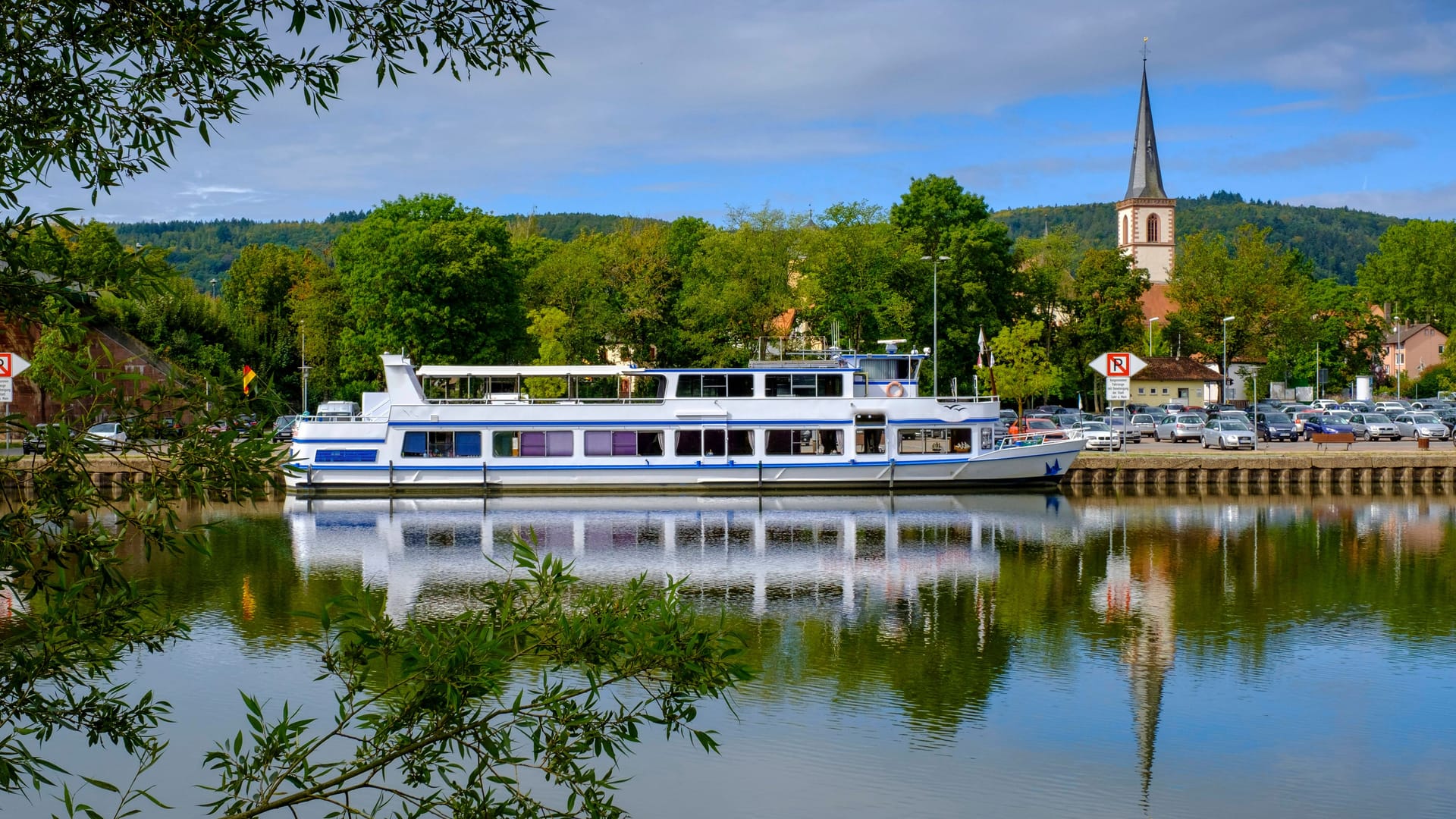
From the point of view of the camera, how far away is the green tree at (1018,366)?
201 ft

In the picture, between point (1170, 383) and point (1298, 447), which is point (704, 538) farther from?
point (1170, 383)

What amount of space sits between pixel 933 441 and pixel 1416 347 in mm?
95258

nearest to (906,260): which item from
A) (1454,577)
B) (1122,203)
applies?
(1454,577)

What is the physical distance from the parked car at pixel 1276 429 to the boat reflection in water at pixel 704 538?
67.0ft

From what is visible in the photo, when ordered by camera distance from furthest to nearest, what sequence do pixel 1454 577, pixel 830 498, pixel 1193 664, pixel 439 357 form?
pixel 439 357 < pixel 830 498 < pixel 1454 577 < pixel 1193 664

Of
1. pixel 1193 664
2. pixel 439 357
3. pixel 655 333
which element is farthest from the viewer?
pixel 655 333

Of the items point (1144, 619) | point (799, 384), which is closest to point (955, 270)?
point (799, 384)

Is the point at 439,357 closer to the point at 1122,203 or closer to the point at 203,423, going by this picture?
the point at 203,423

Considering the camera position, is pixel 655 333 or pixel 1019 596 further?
pixel 655 333

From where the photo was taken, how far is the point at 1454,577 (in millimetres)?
27266

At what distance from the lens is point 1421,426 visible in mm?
59219

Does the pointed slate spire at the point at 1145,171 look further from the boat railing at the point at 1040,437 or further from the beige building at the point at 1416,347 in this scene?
the boat railing at the point at 1040,437

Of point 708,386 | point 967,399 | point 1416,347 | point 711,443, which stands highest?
point 1416,347

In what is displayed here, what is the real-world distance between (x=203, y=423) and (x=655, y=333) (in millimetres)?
64844
